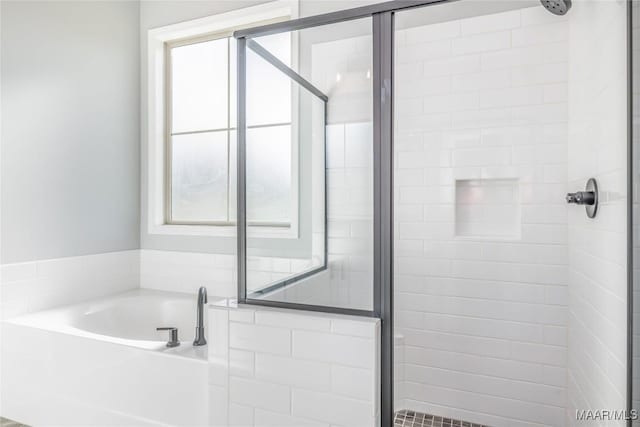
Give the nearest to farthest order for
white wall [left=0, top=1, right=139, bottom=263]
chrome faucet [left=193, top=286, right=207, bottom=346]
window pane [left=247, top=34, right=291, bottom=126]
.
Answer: window pane [left=247, top=34, right=291, bottom=126] → chrome faucet [left=193, top=286, right=207, bottom=346] → white wall [left=0, top=1, right=139, bottom=263]

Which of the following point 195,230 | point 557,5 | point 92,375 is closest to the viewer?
point 557,5

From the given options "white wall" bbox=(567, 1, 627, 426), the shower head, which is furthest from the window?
"white wall" bbox=(567, 1, 627, 426)

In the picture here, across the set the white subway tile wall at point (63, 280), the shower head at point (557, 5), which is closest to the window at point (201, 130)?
the white subway tile wall at point (63, 280)

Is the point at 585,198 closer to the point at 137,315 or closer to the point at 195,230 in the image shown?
the point at 195,230

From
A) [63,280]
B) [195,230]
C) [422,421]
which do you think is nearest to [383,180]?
[422,421]

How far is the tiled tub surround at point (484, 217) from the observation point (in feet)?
6.20

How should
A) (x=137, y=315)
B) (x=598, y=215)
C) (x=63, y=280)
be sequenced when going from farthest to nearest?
(x=137, y=315) → (x=63, y=280) → (x=598, y=215)

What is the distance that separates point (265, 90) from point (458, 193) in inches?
46.5

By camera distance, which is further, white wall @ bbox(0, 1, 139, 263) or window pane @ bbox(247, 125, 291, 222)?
white wall @ bbox(0, 1, 139, 263)

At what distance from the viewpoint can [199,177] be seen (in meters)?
2.64

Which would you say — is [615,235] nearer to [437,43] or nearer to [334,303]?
[334,303]

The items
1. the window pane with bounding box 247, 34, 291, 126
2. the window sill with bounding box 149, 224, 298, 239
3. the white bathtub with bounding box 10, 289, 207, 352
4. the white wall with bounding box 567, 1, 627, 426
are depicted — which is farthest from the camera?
the window sill with bounding box 149, 224, 298, 239

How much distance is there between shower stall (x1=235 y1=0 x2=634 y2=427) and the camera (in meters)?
1.30

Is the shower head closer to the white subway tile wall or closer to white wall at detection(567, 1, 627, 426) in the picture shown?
white wall at detection(567, 1, 627, 426)
